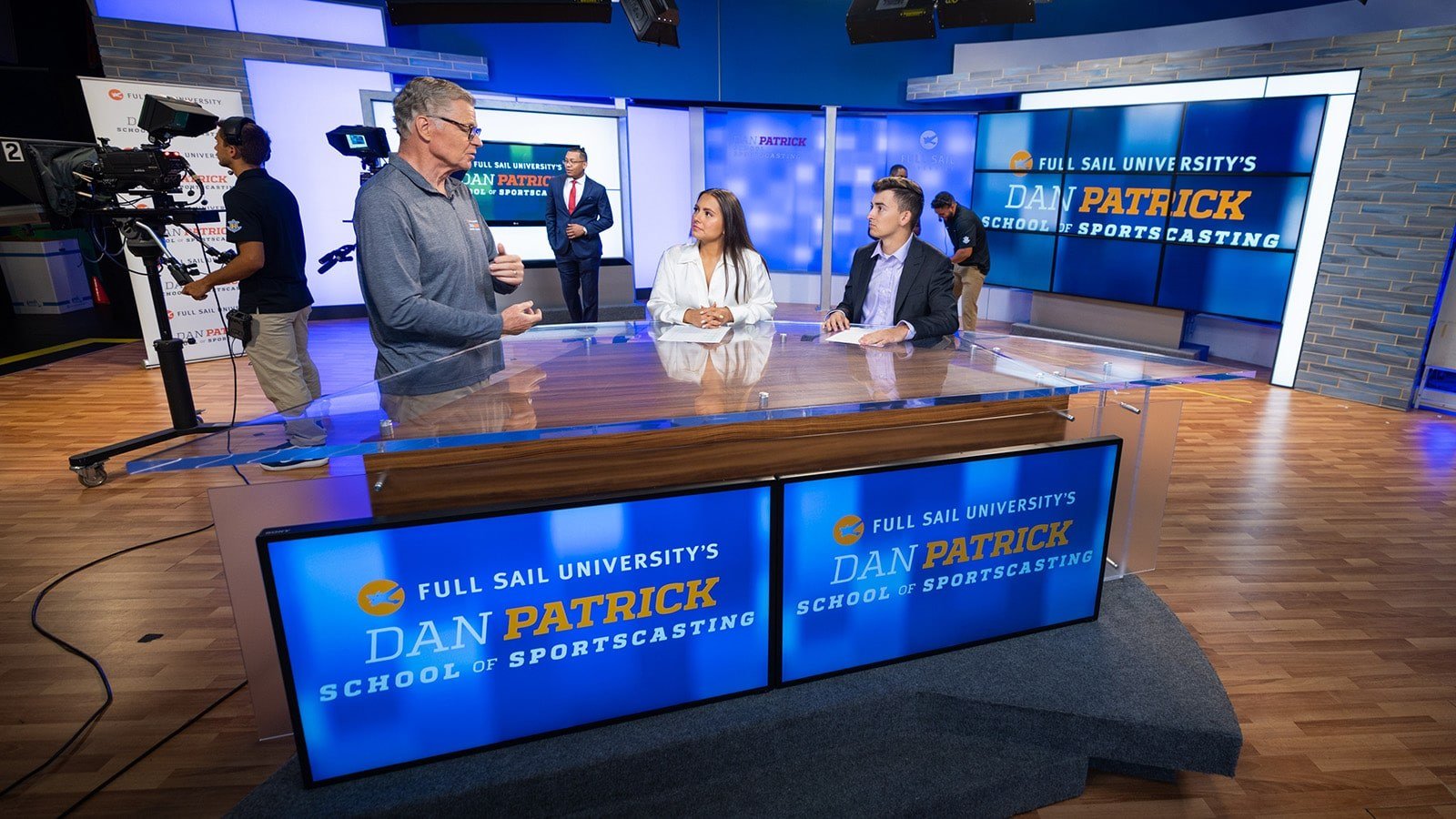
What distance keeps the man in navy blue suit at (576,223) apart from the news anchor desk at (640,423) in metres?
4.18

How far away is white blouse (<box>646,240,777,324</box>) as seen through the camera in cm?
293

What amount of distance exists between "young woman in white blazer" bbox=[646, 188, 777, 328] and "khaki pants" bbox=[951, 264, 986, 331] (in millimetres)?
3734

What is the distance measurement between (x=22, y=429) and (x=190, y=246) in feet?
6.58

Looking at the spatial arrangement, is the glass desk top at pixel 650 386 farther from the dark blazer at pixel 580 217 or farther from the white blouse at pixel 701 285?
the dark blazer at pixel 580 217

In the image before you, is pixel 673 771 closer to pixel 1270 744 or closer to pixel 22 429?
pixel 1270 744

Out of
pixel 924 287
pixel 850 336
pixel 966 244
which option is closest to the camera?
pixel 850 336

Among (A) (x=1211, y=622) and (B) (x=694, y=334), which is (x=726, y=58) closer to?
(B) (x=694, y=334)

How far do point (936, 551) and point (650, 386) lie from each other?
76cm

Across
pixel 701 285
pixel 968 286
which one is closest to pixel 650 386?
pixel 701 285

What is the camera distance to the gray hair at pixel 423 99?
1.99m

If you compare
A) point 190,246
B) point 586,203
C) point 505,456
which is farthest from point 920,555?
point 190,246

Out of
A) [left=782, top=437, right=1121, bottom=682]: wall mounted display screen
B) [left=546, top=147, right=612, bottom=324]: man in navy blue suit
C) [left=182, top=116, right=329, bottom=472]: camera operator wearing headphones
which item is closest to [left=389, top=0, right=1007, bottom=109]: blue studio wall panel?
[left=546, top=147, right=612, bottom=324]: man in navy blue suit

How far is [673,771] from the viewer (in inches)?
61.7

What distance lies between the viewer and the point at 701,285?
2.94m
